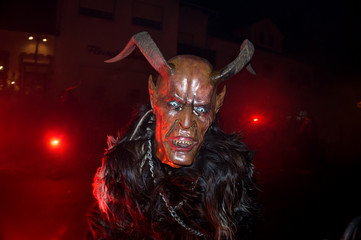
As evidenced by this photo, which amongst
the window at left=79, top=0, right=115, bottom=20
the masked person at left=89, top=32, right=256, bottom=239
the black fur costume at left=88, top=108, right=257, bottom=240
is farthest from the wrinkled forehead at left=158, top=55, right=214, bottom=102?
the window at left=79, top=0, right=115, bottom=20

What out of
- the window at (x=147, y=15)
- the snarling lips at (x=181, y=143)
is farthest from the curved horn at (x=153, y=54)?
the window at (x=147, y=15)

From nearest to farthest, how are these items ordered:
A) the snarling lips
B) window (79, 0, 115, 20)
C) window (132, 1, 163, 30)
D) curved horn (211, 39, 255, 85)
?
1. the snarling lips
2. curved horn (211, 39, 255, 85)
3. window (79, 0, 115, 20)
4. window (132, 1, 163, 30)

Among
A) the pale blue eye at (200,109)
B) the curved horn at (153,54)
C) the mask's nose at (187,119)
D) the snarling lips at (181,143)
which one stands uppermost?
the curved horn at (153,54)

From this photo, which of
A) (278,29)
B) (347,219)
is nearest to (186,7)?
(278,29)

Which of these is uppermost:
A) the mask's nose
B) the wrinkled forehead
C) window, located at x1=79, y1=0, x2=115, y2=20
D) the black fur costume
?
window, located at x1=79, y1=0, x2=115, y2=20

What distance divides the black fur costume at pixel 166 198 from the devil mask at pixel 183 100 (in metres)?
0.19

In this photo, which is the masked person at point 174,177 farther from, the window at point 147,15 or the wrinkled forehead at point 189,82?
the window at point 147,15

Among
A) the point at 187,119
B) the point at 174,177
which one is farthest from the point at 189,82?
the point at 174,177

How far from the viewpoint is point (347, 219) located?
4434 millimetres

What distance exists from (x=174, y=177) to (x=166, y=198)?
0.17 m

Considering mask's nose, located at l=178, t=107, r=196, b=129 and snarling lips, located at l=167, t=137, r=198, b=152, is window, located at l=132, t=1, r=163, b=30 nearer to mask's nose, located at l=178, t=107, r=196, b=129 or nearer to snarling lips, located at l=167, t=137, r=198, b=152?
mask's nose, located at l=178, t=107, r=196, b=129

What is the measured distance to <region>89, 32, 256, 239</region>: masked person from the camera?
1.76 m

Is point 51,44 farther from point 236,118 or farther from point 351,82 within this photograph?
point 351,82

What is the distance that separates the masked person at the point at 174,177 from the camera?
5.78 feet
